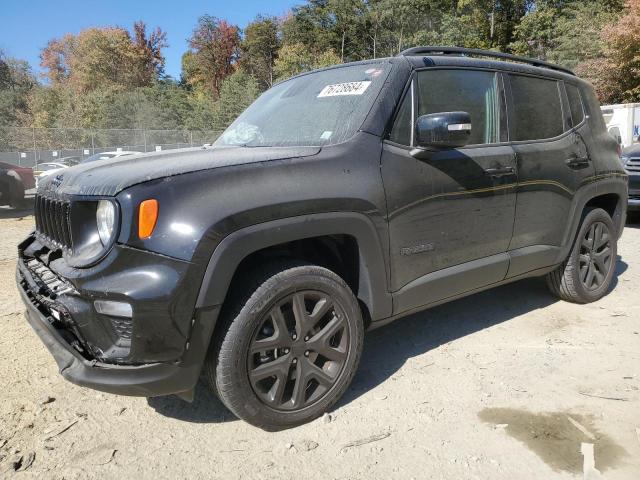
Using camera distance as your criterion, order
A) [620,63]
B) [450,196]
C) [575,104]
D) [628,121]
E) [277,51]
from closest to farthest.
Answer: [450,196] < [575,104] < [628,121] < [620,63] < [277,51]

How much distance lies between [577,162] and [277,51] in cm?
5585

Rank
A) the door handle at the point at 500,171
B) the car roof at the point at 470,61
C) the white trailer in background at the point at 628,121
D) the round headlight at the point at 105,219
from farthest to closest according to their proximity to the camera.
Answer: the white trailer in background at the point at 628,121, the door handle at the point at 500,171, the car roof at the point at 470,61, the round headlight at the point at 105,219

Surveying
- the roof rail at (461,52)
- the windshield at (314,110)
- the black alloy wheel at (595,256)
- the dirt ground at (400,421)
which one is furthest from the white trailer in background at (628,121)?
the windshield at (314,110)

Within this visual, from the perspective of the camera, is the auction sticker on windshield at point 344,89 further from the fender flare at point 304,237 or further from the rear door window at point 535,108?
the rear door window at point 535,108

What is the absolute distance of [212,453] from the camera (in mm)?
2457

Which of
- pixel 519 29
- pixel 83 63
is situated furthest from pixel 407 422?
pixel 83 63

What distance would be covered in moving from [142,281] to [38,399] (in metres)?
1.39

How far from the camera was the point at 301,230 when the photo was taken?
2.47 meters

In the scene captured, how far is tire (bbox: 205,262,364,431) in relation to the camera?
92.9 inches

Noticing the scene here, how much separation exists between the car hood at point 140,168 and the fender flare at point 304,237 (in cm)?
35

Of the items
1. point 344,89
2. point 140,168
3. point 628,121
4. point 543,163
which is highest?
point 344,89

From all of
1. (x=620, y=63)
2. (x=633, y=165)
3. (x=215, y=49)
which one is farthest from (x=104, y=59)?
(x=633, y=165)

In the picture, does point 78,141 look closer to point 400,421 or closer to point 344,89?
point 344,89

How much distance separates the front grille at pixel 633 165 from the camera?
862 centimetres
